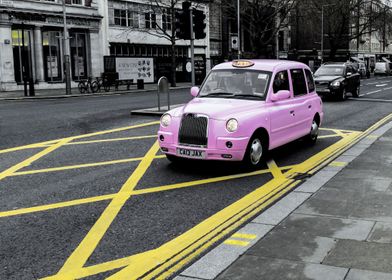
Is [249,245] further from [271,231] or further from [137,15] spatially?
[137,15]

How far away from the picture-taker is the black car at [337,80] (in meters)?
22.0

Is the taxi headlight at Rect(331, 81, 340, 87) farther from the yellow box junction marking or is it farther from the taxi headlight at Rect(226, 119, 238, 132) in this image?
the taxi headlight at Rect(226, 119, 238, 132)

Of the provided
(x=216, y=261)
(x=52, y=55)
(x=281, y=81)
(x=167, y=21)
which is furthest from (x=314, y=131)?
(x=167, y=21)

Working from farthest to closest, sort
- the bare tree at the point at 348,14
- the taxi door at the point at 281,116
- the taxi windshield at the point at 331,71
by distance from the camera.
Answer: the bare tree at the point at 348,14 → the taxi windshield at the point at 331,71 → the taxi door at the point at 281,116

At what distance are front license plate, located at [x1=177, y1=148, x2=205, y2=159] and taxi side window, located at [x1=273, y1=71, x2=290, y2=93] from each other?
2172mm

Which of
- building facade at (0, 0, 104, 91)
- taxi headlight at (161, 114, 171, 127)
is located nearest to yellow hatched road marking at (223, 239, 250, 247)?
taxi headlight at (161, 114, 171, 127)

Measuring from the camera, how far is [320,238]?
192 inches

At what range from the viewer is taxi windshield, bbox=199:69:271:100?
888 centimetres

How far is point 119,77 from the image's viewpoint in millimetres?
38250

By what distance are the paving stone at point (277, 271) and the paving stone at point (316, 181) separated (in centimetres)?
266

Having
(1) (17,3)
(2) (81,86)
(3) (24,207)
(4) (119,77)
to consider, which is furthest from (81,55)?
(3) (24,207)

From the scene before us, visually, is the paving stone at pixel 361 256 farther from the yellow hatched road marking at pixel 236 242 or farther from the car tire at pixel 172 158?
the car tire at pixel 172 158

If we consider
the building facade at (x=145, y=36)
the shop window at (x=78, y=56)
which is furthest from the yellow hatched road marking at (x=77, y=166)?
the shop window at (x=78, y=56)

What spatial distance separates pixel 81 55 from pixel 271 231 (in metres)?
37.4
